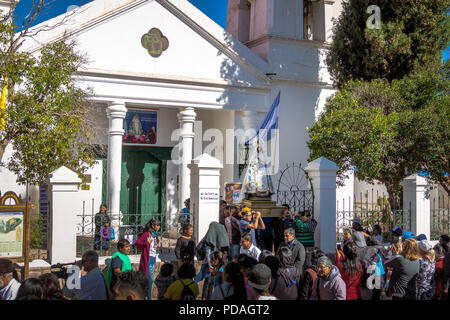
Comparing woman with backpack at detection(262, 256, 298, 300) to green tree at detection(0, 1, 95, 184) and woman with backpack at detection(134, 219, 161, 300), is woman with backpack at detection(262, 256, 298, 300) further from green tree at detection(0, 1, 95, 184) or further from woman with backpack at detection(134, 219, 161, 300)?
green tree at detection(0, 1, 95, 184)

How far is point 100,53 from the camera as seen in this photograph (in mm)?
14453

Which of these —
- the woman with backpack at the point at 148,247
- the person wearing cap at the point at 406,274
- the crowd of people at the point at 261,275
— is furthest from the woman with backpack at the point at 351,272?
the woman with backpack at the point at 148,247

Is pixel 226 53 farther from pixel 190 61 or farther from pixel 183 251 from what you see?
pixel 183 251

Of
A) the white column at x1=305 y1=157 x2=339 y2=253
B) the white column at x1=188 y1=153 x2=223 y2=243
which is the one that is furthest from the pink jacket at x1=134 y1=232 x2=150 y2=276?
the white column at x1=305 y1=157 x2=339 y2=253

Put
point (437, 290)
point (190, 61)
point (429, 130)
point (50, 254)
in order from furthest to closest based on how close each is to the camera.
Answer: point (190, 61) < point (429, 130) < point (50, 254) < point (437, 290)

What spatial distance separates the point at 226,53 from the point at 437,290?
1142 centimetres

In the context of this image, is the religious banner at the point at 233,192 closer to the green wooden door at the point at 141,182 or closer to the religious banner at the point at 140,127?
the green wooden door at the point at 141,182

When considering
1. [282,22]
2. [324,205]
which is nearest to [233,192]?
[324,205]

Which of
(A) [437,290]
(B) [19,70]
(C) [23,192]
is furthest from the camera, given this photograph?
(C) [23,192]

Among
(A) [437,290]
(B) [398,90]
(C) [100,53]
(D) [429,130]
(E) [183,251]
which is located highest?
(C) [100,53]

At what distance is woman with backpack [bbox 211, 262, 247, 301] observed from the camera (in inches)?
193

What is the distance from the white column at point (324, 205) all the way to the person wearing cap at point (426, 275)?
3925 millimetres

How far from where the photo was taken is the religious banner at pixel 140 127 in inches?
651
